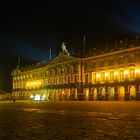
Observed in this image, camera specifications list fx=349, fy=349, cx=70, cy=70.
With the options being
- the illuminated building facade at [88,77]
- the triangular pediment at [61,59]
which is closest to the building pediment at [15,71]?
the illuminated building facade at [88,77]

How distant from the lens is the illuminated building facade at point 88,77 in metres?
74.0

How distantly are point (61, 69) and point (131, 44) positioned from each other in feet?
96.8

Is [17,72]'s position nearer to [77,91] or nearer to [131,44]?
[77,91]

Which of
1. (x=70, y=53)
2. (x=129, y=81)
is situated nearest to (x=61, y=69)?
(x=70, y=53)

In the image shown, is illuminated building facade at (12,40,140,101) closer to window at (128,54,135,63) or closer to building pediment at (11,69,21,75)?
window at (128,54,135,63)

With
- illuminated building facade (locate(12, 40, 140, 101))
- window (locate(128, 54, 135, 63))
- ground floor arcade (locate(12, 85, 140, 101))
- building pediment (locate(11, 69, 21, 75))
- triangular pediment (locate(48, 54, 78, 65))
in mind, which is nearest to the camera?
window (locate(128, 54, 135, 63))

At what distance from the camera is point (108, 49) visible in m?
81.9

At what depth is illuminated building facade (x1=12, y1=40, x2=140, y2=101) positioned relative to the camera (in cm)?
7400

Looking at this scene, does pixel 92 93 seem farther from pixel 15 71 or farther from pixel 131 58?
pixel 15 71

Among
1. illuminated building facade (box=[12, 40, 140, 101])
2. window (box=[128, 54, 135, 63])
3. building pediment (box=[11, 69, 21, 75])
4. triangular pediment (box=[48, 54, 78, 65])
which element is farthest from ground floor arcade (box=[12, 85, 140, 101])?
building pediment (box=[11, 69, 21, 75])

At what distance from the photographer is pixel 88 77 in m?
88.2

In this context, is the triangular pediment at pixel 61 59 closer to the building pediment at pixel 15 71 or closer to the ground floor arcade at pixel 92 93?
the ground floor arcade at pixel 92 93

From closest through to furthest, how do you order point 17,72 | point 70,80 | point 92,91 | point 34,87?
point 92,91
point 70,80
point 34,87
point 17,72

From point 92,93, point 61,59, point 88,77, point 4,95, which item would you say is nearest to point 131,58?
point 92,93
